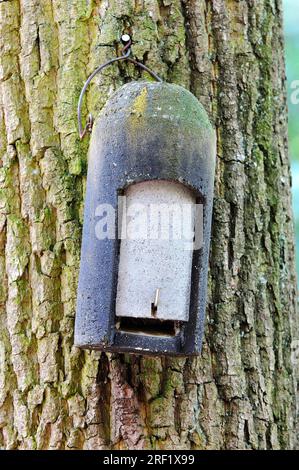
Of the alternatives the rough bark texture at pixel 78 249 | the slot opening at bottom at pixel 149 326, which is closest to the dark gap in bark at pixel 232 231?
the rough bark texture at pixel 78 249

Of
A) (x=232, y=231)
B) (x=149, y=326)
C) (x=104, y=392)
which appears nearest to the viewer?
(x=149, y=326)

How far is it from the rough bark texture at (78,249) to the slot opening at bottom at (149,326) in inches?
7.7

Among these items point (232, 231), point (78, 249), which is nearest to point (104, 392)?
point (78, 249)

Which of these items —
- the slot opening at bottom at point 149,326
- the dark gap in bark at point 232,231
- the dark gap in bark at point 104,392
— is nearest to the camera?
the slot opening at bottom at point 149,326

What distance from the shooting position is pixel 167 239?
81.4 inches

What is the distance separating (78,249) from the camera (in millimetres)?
2316

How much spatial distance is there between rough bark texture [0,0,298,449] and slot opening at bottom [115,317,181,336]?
0.20 m

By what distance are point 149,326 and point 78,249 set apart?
1.10 ft

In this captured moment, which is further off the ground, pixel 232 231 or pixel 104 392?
pixel 232 231

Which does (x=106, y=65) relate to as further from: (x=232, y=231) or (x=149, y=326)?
(x=149, y=326)

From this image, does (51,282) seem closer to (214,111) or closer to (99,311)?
(99,311)

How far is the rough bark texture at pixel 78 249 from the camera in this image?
7.52 feet

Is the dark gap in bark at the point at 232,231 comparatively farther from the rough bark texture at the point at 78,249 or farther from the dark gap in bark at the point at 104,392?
the dark gap in bark at the point at 104,392

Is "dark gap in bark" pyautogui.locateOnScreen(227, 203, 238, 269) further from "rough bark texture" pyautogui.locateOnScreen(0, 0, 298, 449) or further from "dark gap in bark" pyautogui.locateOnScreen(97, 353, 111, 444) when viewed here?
"dark gap in bark" pyautogui.locateOnScreen(97, 353, 111, 444)
